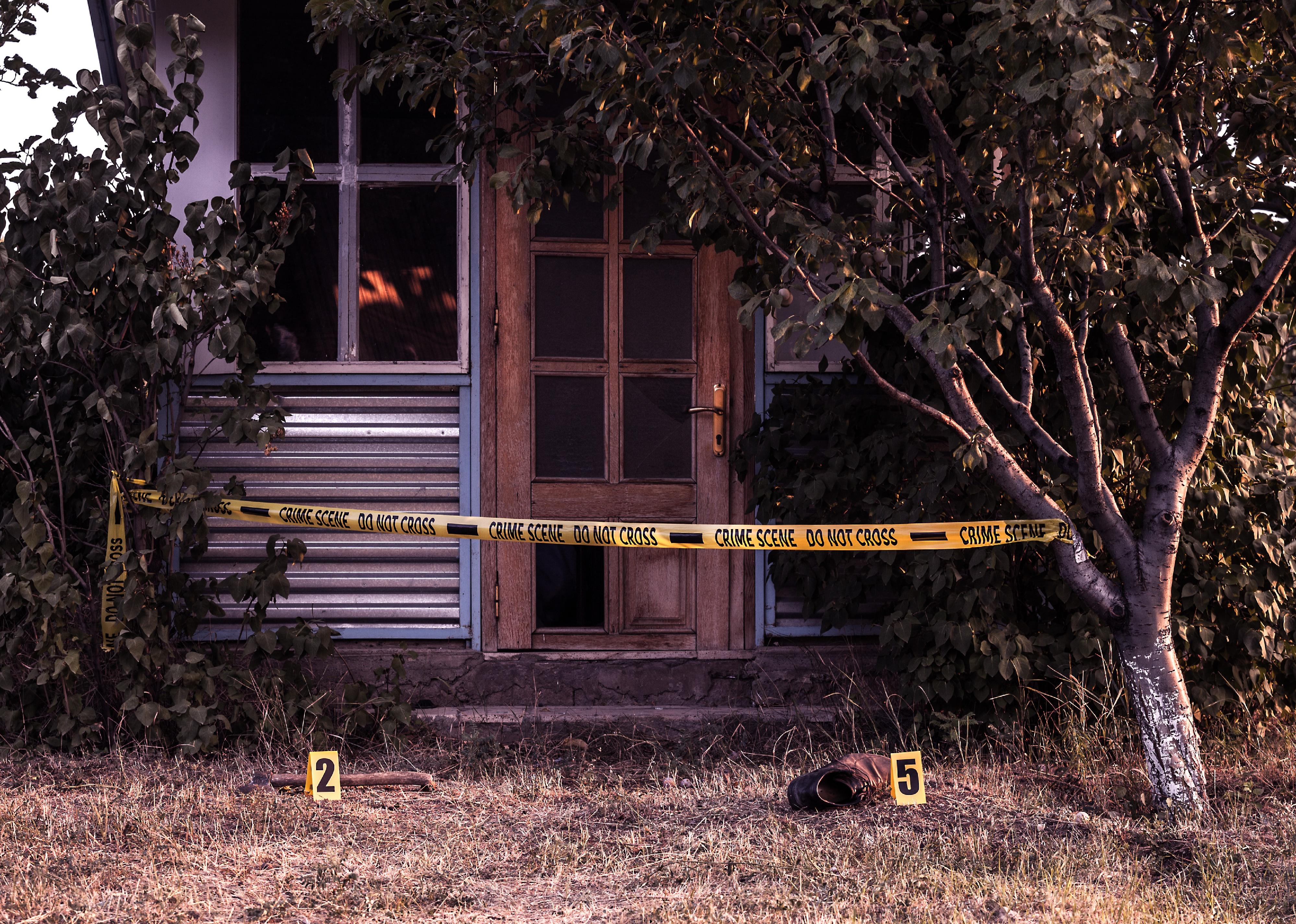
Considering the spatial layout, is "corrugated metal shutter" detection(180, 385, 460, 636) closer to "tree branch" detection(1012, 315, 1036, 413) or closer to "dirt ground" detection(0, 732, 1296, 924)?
"dirt ground" detection(0, 732, 1296, 924)

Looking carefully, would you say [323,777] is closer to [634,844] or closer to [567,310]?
[634,844]

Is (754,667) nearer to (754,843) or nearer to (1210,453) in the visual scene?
(754,843)

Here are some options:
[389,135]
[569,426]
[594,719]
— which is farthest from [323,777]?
[389,135]

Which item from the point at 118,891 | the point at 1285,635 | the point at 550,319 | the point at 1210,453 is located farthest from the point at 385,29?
the point at 1285,635

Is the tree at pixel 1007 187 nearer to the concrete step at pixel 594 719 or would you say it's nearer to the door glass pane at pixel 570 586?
the concrete step at pixel 594 719

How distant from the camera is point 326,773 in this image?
4059mm

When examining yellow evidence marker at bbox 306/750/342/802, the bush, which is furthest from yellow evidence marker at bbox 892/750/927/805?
the bush

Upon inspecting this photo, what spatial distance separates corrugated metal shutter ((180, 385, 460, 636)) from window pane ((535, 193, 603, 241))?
1038 mm

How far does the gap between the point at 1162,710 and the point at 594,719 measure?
2.47m

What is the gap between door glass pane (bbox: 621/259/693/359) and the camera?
5.44 metres

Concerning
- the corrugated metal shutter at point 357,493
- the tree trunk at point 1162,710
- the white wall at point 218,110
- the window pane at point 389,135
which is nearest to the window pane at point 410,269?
the window pane at point 389,135

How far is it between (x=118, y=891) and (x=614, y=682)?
2.63 meters

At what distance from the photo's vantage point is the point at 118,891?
3.13 metres

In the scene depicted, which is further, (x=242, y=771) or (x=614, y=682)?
(x=614, y=682)
